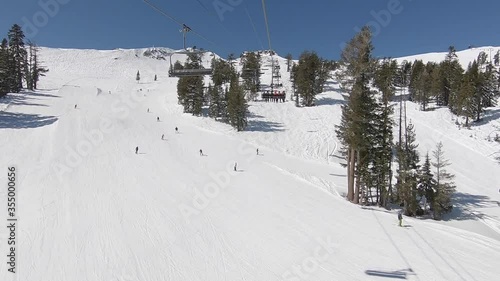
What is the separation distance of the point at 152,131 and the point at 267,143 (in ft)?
60.6

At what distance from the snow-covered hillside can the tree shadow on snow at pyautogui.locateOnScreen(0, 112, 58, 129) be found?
0.75 ft

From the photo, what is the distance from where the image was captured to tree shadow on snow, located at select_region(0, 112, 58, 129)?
4288cm

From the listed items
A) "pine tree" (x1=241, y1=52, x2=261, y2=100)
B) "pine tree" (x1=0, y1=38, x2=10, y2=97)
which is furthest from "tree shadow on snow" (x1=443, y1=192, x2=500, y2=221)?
"pine tree" (x1=0, y1=38, x2=10, y2=97)

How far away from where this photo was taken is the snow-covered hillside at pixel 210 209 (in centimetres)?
1565

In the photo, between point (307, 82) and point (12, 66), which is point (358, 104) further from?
point (12, 66)

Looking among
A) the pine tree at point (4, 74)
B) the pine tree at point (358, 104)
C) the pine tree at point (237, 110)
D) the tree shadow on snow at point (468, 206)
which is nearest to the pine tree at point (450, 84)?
the tree shadow on snow at point (468, 206)

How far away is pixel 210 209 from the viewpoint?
23.7 m

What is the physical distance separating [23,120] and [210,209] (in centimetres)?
3881

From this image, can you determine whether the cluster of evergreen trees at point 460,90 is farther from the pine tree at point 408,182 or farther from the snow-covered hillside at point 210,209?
the pine tree at point 408,182

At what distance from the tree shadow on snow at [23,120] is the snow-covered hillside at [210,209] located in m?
0.23

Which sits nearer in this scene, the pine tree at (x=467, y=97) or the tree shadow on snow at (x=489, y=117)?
the pine tree at (x=467, y=97)

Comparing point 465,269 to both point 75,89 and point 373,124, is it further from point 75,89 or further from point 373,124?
point 75,89

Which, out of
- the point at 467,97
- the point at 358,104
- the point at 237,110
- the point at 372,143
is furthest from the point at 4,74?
the point at 467,97

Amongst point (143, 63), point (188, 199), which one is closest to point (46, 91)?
point (188, 199)
